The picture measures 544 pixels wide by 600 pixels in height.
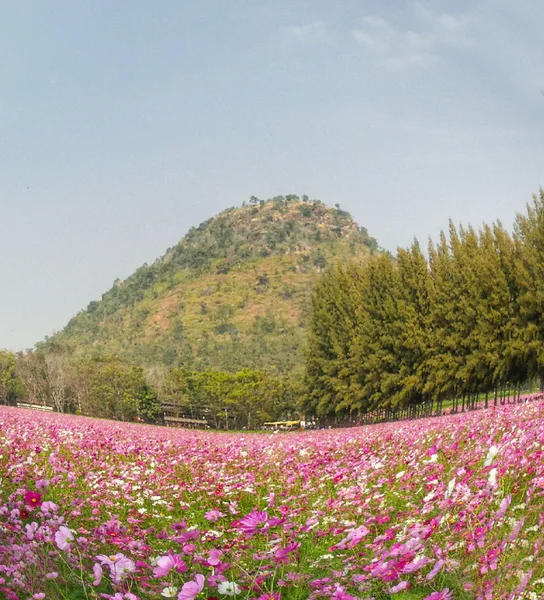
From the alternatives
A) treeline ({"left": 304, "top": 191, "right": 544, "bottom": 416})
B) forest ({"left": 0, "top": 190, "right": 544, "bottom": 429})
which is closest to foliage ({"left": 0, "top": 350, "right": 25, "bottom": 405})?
forest ({"left": 0, "top": 190, "right": 544, "bottom": 429})

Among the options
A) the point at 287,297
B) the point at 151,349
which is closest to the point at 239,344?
the point at 151,349

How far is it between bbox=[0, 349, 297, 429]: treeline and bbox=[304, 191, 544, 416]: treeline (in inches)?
1036

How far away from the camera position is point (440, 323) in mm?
38531

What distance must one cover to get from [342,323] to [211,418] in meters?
35.0

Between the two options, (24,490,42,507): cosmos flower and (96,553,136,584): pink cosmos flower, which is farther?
(24,490,42,507): cosmos flower

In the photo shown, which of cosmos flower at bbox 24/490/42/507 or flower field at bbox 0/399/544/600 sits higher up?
cosmos flower at bbox 24/490/42/507

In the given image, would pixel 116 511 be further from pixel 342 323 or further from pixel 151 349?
pixel 151 349

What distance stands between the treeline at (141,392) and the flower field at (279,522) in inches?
2567

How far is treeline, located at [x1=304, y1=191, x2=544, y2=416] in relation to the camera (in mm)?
33688

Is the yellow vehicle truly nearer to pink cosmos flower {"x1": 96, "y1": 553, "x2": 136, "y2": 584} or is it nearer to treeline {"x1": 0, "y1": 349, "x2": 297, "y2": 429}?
treeline {"x1": 0, "y1": 349, "x2": 297, "y2": 429}

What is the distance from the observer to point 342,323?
165 feet

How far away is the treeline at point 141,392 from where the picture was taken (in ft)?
252

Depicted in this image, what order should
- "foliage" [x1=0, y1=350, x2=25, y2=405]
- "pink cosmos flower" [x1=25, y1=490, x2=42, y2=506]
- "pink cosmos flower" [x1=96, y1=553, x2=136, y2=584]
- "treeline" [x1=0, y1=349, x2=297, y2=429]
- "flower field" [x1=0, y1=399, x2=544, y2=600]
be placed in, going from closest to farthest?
1. "pink cosmos flower" [x1=96, y1=553, x2=136, y2=584]
2. "flower field" [x1=0, y1=399, x2=544, y2=600]
3. "pink cosmos flower" [x1=25, y1=490, x2=42, y2=506]
4. "treeline" [x1=0, y1=349, x2=297, y2=429]
5. "foliage" [x1=0, y1=350, x2=25, y2=405]

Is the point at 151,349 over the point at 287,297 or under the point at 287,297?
under
